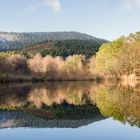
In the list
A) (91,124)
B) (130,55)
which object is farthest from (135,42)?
(91,124)

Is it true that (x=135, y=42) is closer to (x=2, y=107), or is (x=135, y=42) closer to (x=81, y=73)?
(x=81, y=73)

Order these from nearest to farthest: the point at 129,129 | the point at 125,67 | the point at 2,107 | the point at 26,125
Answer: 1. the point at 129,129
2. the point at 26,125
3. the point at 2,107
4. the point at 125,67

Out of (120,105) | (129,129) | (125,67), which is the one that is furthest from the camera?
(125,67)

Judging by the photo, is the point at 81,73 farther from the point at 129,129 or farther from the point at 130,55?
the point at 129,129

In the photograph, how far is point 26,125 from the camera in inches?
999

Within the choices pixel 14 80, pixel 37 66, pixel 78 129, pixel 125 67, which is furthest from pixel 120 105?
pixel 37 66

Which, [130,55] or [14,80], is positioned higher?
[130,55]

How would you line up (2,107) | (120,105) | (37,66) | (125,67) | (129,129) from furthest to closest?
(37,66) → (125,67) → (2,107) → (120,105) → (129,129)

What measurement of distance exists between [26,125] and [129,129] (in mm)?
6298

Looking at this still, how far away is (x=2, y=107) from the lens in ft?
126

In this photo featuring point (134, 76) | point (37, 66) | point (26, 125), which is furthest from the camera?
point (37, 66)

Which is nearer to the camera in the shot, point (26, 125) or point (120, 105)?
point (26, 125)

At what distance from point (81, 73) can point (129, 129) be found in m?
90.5

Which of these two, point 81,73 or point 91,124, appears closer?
point 91,124
